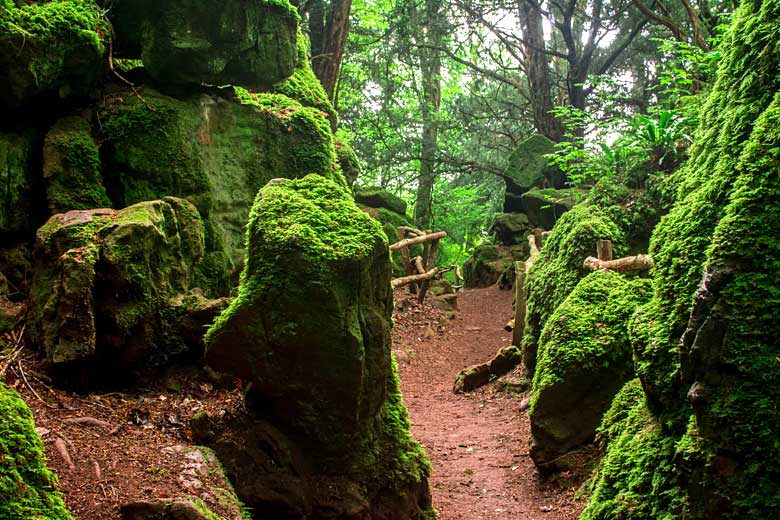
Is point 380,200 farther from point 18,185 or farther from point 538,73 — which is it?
point 18,185

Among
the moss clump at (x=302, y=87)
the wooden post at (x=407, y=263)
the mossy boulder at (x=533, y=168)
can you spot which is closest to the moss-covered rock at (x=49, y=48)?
the moss clump at (x=302, y=87)

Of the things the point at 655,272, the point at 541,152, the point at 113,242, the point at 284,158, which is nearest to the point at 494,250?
the point at 541,152

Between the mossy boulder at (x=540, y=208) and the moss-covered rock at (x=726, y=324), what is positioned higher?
the mossy boulder at (x=540, y=208)

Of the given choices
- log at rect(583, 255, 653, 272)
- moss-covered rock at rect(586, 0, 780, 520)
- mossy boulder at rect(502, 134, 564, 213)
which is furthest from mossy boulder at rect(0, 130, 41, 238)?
mossy boulder at rect(502, 134, 564, 213)

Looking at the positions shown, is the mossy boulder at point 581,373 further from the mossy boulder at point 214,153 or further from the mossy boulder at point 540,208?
the mossy boulder at point 540,208

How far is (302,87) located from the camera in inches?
368

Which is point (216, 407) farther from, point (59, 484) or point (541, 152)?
point (541, 152)

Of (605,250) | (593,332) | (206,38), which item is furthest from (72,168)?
(605,250)

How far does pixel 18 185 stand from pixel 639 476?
5535 mm

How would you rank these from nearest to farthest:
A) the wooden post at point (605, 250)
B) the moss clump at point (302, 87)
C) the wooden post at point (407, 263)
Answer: the wooden post at point (605, 250)
the moss clump at point (302, 87)
the wooden post at point (407, 263)

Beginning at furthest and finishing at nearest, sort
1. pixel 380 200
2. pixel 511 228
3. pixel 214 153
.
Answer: pixel 511 228, pixel 380 200, pixel 214 153

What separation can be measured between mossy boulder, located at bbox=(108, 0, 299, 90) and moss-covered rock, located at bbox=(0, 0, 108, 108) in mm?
515

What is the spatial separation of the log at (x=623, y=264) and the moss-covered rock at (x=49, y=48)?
231 inches

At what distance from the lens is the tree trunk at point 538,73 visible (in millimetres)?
20062
